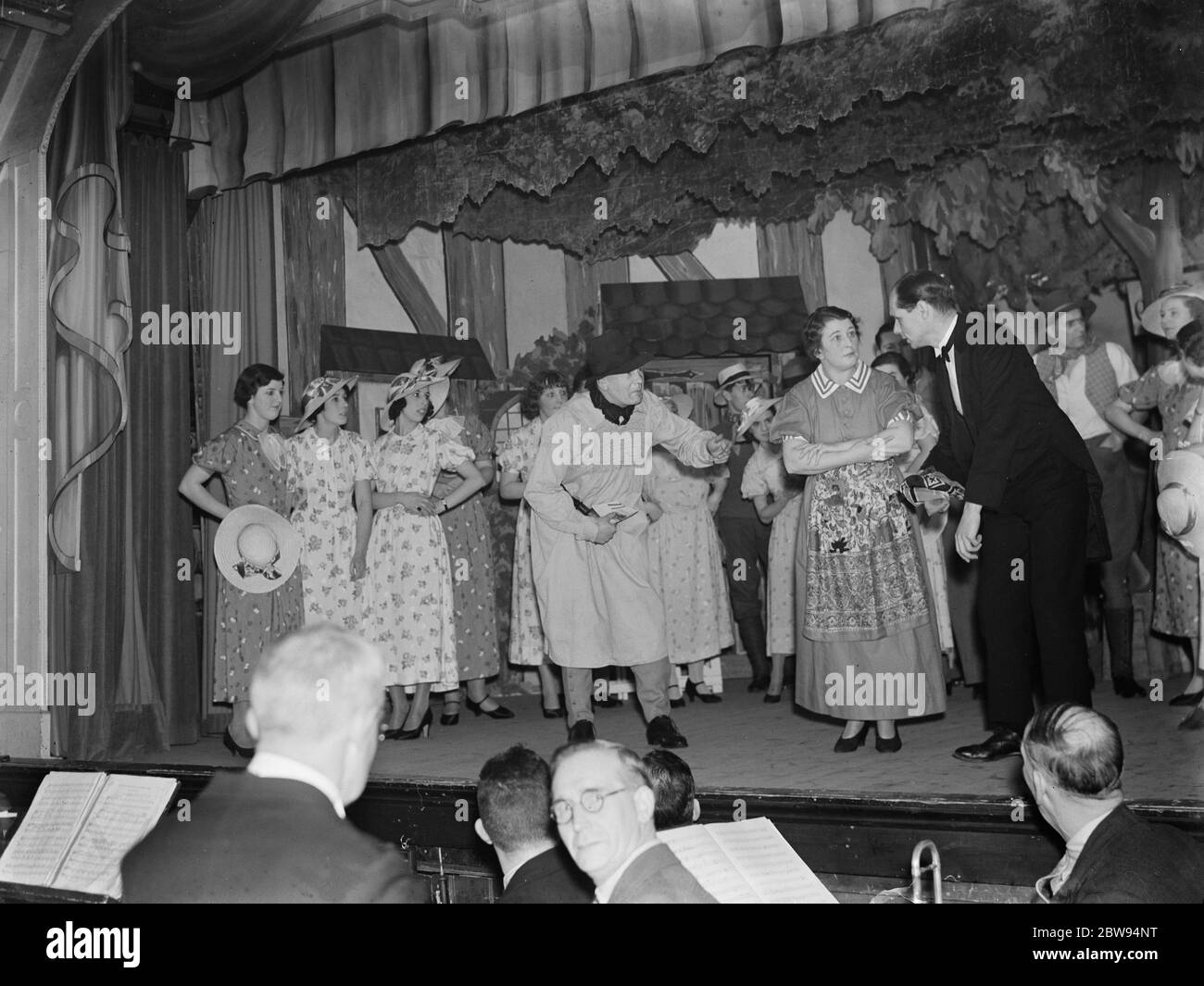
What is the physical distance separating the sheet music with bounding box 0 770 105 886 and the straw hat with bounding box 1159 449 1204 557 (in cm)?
344

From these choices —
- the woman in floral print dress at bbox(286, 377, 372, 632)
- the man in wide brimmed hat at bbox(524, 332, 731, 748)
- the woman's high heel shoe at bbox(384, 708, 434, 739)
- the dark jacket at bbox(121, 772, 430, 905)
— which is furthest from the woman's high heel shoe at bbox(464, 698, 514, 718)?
the dark jacket at bbox(121, 772, 430, 905)

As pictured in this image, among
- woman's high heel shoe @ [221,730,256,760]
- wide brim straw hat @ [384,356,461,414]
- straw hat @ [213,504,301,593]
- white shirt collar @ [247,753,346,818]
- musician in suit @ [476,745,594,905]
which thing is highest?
wide brim straw hat @ [384,356,461,414]

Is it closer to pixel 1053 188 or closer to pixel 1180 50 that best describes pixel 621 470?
pixel 1180 50

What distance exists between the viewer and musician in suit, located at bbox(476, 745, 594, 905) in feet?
8.50

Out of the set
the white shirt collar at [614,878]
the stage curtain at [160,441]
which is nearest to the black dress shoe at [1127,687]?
the white shirt collar at [614,878]

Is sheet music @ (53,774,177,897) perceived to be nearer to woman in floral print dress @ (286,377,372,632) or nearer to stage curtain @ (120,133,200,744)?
woman in floral print dress @ (286,377,372,632)

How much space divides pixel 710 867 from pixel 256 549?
11.4 ft

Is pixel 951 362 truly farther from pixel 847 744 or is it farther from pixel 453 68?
pixel 453 68

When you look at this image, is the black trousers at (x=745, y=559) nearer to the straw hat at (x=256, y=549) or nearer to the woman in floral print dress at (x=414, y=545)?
the woman in floral print dress at (x=414, y=545)

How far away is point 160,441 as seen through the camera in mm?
5961

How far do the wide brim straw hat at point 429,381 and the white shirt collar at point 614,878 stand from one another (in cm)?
397

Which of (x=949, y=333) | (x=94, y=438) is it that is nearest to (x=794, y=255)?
(x=949, y=333)

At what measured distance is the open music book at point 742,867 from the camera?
8.66 ft

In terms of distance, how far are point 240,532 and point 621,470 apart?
178 cm
